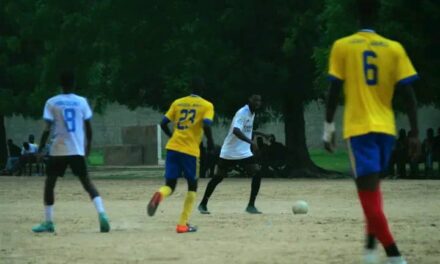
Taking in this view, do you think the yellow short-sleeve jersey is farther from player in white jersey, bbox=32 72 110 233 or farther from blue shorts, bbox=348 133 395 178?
blue shorts, bbox=348 133 395 178

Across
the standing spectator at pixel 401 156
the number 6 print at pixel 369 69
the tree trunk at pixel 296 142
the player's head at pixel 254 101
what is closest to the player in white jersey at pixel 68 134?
the player's head at pixel 254 101

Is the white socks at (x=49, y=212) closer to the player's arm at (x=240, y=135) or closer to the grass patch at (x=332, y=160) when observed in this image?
the player's arm at (x=240, y=135)

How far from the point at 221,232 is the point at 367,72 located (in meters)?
5.36

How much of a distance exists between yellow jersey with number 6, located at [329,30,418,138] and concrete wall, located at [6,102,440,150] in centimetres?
5413

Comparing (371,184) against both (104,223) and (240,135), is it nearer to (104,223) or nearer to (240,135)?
(104,223)

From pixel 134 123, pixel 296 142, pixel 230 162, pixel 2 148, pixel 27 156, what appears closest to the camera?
pixel 230 162

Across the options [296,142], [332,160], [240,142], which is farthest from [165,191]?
[332,160]

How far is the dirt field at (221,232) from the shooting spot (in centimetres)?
1120

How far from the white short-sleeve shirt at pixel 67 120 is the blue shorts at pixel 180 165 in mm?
1241

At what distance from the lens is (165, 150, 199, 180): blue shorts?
14812mm

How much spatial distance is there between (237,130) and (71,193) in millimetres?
9532

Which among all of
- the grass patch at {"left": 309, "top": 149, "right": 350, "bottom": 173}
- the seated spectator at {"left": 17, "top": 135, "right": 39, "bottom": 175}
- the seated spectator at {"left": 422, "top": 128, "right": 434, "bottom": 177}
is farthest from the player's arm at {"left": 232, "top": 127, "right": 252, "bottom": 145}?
the grass patch at {"left": 309, "top": 149, "right": 350, "bottom": 173}

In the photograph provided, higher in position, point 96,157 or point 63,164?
point 63,164

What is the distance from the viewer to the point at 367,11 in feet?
30.8
